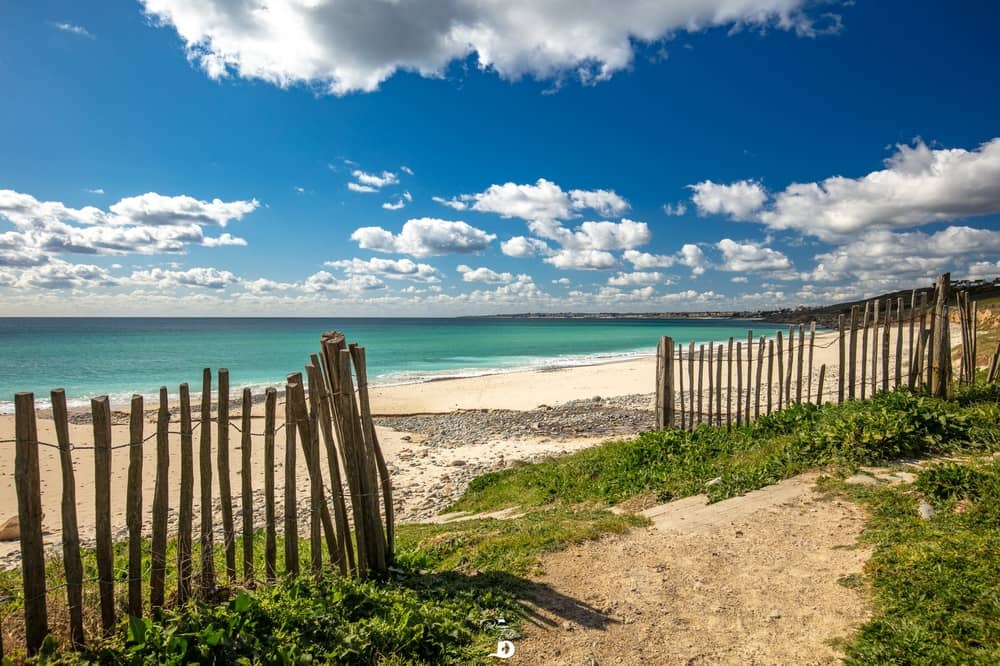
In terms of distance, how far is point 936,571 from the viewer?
4.26m

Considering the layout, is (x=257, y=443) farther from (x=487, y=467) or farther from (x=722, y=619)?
(x=722, y=619)

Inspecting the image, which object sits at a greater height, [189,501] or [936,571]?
[189,501]

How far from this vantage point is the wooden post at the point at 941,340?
9.95 metres

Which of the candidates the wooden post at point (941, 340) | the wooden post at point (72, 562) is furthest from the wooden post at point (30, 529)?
the wooden post at point (941, 340)

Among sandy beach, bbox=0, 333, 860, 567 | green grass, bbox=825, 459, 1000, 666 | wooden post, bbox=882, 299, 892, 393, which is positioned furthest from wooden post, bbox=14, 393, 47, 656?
wooden post, bbox=882, 299, 892, 393

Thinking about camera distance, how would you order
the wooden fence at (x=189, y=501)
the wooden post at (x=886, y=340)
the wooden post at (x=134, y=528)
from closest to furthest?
the wooden fence at (x=189, y=501) < the wooden post at (x=134, y=528) < the wooden post at (x=886, y=340)

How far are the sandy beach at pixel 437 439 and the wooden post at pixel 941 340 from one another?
1816mm

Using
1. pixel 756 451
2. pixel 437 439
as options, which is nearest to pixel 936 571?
pixel 756 451

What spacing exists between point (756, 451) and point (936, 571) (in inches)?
165

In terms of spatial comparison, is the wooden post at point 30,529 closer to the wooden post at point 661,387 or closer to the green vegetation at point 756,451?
the green vegetation at point 756,451

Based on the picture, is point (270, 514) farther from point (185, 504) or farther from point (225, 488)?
point (185, 504)

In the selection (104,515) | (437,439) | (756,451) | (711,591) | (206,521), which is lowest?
(437,439)

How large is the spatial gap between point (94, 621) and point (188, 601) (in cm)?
55

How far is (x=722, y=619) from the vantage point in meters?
4.33
